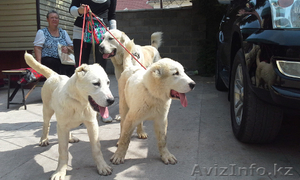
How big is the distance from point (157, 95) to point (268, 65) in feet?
3.64

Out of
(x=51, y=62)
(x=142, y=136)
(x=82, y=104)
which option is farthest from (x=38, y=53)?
(x=82, y=104)

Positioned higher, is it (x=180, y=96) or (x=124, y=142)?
(x=180, y=96)

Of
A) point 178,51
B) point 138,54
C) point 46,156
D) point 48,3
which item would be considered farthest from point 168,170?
point 48,3

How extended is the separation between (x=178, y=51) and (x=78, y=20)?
17.8ft

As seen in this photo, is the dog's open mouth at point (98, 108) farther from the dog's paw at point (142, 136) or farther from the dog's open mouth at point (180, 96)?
the dog's paw at point (142, 136)

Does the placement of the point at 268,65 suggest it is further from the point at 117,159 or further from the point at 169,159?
the point at 117,159

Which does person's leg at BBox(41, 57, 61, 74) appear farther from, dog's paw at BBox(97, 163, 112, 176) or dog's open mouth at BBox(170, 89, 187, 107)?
dog's open mouth at BBox(170, 89, 187, 107)

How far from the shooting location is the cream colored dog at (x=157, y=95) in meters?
2.61

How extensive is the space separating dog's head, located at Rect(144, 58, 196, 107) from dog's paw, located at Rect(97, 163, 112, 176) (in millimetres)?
915

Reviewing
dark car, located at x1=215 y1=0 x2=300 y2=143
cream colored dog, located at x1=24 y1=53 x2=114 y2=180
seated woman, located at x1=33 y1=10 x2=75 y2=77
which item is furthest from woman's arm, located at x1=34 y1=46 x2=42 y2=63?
dark car, located at x1=215 y1=0 x2=300 y2=143

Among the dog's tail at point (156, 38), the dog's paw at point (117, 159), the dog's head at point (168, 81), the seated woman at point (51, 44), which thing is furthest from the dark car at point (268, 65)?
the seated woman at point (51, 44)

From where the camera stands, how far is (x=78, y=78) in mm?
2410

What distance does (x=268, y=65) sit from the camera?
2260 mm

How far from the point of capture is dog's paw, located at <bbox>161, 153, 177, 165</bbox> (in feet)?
9.05
